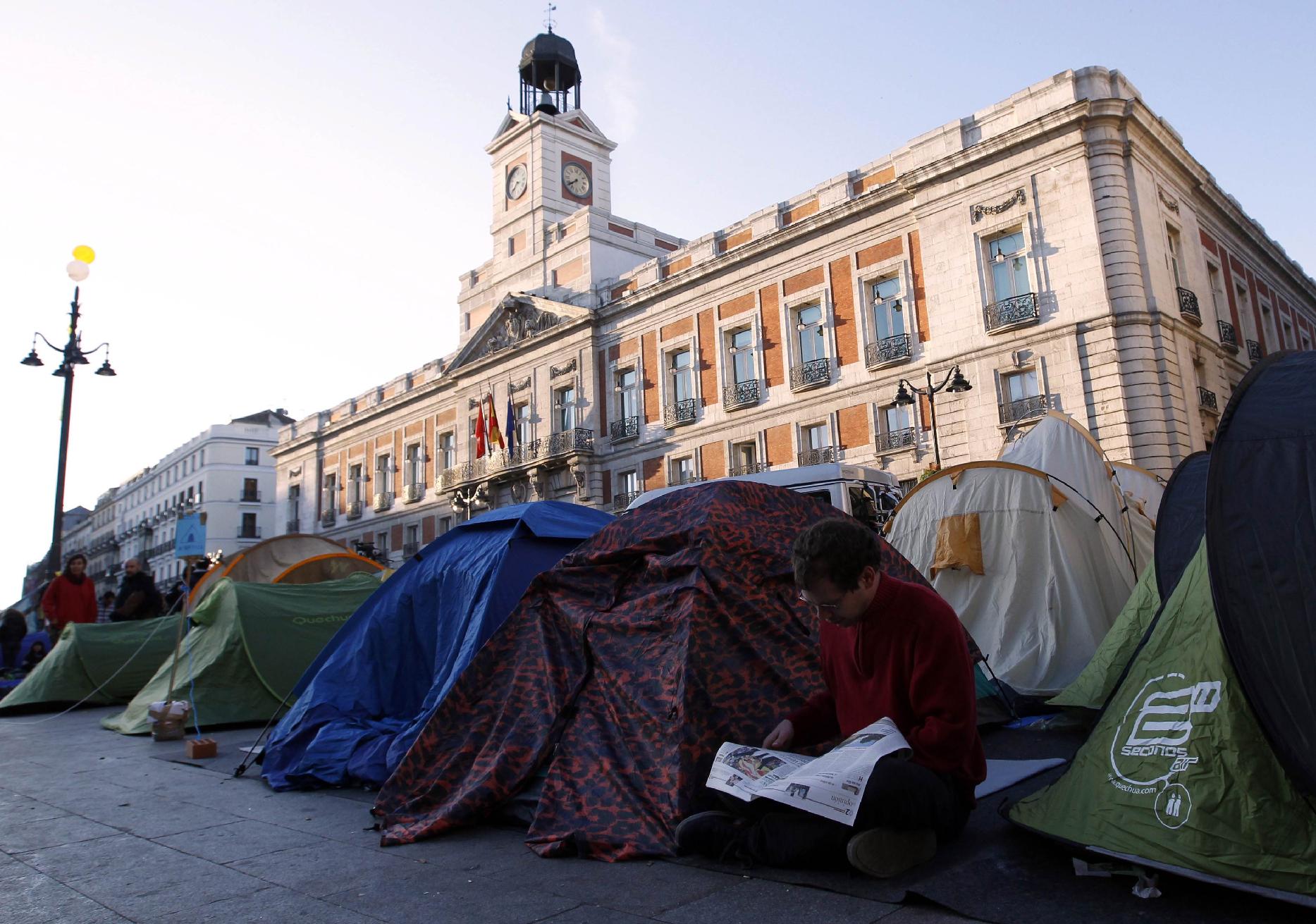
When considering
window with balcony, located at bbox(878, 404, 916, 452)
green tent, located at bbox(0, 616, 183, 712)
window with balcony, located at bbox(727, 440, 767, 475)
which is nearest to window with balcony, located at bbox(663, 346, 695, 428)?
window with balcony, located at bbox(727, 440, 767, 475)

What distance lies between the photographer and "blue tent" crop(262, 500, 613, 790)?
5.92m

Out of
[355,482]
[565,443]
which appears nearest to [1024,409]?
[565,443]

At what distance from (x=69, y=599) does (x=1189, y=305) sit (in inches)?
886

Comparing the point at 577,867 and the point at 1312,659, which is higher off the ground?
the point at 1312,659

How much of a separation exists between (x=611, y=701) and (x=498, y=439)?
2725cm

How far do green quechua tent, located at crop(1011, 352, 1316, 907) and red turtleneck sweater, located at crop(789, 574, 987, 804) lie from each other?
0.50 meters

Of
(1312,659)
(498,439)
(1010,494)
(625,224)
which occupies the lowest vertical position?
(1312,659)

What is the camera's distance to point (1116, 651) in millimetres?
6367

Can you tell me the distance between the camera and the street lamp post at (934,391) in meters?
17.2

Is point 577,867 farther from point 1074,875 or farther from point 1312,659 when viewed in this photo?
point 1312,659

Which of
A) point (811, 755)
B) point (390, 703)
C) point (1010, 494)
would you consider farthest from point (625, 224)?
point (811, 755)

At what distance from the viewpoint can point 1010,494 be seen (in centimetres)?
879

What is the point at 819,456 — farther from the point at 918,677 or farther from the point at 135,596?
the point at 918,677

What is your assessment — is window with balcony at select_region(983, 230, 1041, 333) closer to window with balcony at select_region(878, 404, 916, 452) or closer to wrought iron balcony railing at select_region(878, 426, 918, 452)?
window with balcony at select_region(878, 404, 916, 452)
